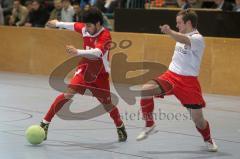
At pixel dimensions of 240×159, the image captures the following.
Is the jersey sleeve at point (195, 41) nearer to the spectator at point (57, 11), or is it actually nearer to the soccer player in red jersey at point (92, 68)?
the soccer player in red jersey at point (92, 68)

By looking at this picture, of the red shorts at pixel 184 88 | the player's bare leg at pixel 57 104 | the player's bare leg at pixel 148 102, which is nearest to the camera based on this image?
the red shorts at pixel 184 88

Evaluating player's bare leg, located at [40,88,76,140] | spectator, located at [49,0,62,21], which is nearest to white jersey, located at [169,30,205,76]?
player's bare leg, located at [40,88,76,140]

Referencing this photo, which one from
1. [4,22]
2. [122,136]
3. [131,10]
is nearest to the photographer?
[122,136]

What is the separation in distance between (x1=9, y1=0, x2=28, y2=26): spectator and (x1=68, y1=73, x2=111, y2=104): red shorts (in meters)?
12.0

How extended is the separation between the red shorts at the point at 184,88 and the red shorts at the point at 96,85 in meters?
0.82

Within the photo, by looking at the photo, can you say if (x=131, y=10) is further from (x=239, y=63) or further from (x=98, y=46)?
(x=98, y=46)

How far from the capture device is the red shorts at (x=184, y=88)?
783 cm

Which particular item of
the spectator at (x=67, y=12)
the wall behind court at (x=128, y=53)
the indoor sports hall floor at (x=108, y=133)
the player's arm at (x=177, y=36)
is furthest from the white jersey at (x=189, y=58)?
the spectator at (x=67, y=12)

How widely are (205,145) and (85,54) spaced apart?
207 centimetres

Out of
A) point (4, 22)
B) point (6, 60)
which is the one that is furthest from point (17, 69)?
point (4, 22)

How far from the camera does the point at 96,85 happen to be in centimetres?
831

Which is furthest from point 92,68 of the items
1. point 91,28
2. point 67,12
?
point 67,12

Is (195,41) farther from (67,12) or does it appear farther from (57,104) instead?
(67,12)

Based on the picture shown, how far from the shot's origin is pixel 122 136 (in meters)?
8.48
